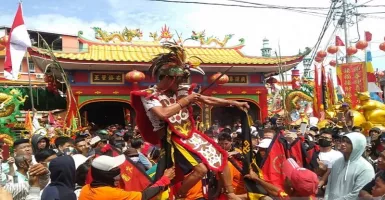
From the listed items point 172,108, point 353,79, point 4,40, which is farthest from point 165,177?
point 4,40

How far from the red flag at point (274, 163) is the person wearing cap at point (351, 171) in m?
0.48

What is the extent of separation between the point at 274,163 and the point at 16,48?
8403mm

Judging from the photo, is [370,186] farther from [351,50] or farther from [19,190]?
[351,50]

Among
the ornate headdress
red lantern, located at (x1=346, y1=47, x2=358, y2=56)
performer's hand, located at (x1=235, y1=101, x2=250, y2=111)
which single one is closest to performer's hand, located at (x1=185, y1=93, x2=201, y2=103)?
the ornate headdress

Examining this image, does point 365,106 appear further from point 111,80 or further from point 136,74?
point 111,80

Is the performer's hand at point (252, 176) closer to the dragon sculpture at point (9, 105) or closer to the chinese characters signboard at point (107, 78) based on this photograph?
the dragon sculpture at point (9, 105)

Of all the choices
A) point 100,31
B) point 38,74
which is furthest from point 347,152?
point 38,74

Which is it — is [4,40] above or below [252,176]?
above

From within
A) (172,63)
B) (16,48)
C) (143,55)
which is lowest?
(172,63)

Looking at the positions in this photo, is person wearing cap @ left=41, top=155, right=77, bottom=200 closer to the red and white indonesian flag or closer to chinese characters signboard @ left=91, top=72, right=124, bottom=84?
the red and white indonesian flag

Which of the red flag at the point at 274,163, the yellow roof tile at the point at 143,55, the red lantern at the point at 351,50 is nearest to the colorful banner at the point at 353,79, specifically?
the red lantern at the point at 351,50

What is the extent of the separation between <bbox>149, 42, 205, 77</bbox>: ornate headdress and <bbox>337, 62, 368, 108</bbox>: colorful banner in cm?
1408

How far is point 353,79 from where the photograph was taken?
16.9m

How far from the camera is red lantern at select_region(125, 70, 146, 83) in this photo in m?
14.9
